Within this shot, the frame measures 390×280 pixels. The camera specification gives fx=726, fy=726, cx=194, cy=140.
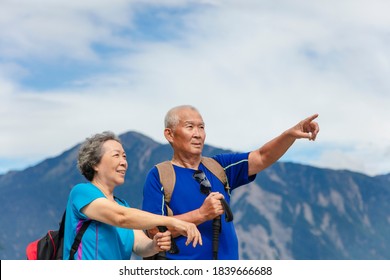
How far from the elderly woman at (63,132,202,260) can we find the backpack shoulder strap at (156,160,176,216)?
106 centimetres

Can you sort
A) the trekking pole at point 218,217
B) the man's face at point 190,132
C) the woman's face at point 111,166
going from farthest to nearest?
1. the man's face at point 190,132
2. the trekking pole at point 218,217
3. the woman's face at point 111,166

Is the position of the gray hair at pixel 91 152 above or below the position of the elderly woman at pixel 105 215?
above

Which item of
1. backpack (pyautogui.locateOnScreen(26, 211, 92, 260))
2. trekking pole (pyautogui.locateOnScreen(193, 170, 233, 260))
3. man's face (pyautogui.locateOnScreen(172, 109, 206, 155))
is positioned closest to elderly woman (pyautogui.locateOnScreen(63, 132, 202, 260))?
backpack (pyautogui.locateOnScreen(26, 211, 92, 260))

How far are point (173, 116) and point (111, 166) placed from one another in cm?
162

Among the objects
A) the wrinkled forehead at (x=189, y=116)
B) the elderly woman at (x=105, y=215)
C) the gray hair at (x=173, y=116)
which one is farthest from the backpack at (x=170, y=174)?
the elderly woman at (x=105, y=215)

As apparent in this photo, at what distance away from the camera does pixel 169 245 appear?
661 cm

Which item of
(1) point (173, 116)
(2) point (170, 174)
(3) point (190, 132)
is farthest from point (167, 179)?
(1) point (173, 116)

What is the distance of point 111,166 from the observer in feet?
21.6

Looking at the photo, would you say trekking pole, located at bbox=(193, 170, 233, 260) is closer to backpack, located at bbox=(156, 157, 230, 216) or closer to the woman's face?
backpack, located at bbox=(156, 157, 230, 216)

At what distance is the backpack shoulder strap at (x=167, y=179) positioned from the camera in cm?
791

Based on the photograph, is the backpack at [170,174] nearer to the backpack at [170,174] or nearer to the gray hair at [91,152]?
the backpack at [170,174]
